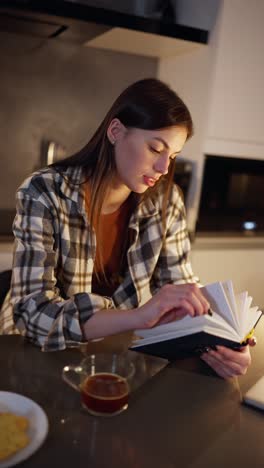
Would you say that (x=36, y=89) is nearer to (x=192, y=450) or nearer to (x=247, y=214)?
(x=247, y=214)

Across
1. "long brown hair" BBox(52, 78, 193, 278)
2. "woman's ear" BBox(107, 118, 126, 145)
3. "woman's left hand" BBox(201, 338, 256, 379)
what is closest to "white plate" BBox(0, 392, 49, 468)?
"woman's left hand" BBox(201, 338, 256, 379)

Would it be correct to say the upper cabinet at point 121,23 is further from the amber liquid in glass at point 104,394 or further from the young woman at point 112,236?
the amber liquid in glass at point 104,394

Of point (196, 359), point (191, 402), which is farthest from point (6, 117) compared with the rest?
point (191, 402)

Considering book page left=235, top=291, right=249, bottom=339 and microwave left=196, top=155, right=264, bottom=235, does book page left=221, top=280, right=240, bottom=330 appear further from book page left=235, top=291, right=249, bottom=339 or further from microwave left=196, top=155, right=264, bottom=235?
microwave left=196, top=155, right=264, bottom=235

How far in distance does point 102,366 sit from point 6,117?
1648 mm

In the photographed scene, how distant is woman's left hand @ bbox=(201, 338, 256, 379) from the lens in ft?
3.18

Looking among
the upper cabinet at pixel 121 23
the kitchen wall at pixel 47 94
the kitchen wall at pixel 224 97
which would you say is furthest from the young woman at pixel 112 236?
the kitchen wall at pixel 47 94

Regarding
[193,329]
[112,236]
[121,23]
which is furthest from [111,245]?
[121,23]

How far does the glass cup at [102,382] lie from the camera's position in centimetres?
78

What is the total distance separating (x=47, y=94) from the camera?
2309 millimetres

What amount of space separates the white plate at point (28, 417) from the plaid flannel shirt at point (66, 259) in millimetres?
213

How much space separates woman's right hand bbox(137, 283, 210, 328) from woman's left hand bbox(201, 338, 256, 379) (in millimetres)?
96

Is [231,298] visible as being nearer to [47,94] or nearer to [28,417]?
[28,417]

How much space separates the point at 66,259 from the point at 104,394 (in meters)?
0.54
